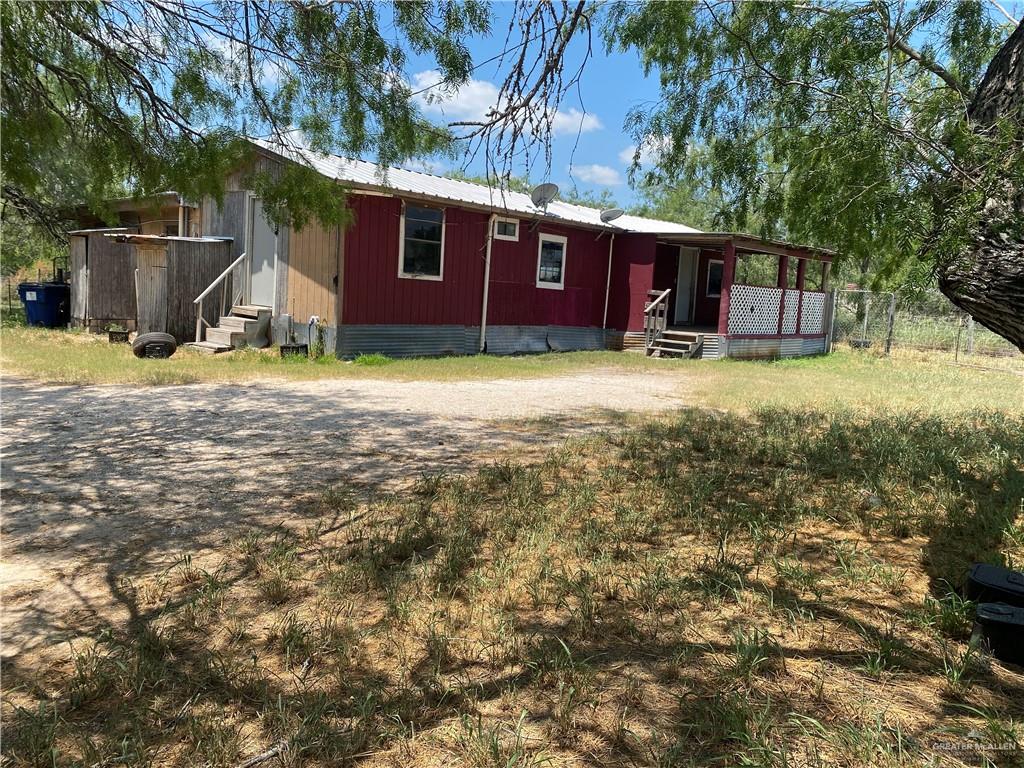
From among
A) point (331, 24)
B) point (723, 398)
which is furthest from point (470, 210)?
point (331, 24)

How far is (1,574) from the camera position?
129 inches

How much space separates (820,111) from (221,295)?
39.0 ft

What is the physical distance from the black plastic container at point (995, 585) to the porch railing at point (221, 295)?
42.0ft

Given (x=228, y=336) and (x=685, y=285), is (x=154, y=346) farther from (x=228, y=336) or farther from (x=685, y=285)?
(x=685, y=285)

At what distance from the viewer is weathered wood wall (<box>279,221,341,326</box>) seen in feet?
39.6

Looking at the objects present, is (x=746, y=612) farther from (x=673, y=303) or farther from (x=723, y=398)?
(x=673, y=303)

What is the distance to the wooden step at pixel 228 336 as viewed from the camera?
1266cm

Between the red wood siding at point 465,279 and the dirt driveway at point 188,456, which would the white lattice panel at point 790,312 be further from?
the dirt driveway at point 188,456

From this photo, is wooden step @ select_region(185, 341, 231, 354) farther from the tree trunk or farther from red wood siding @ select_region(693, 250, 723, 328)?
red wood siding @ select_region(693, 250, 723, 328)

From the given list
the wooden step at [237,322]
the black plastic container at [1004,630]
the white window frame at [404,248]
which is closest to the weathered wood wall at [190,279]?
the wooden step at [237,322]

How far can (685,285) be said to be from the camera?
66.8ft

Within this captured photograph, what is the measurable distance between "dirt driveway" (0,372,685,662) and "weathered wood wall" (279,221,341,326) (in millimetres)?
2804

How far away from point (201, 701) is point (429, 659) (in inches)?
31.6

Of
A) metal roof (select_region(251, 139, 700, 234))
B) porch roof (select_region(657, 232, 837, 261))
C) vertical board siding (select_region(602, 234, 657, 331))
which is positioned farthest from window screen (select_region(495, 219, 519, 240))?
porch roof (select_region(657, 232, 837, 261))
